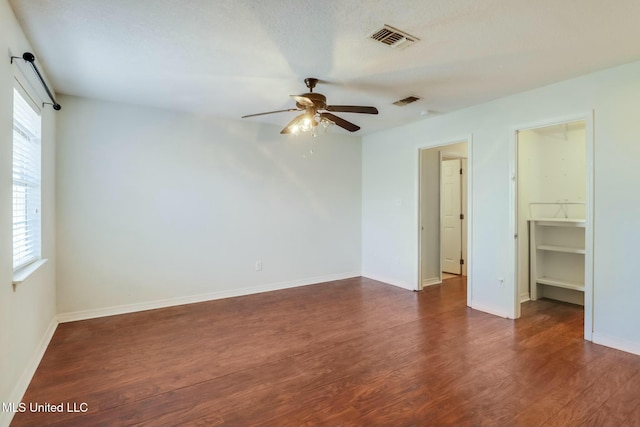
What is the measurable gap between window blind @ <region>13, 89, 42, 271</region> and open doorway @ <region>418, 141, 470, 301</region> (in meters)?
4.25

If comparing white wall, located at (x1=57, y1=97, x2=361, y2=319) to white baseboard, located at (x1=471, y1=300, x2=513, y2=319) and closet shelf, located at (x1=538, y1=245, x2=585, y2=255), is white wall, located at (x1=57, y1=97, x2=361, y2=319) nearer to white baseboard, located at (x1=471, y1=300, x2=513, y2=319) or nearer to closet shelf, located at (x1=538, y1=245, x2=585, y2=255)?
white baseboard, located at (x1=471, y1=300, x2=513, y2=319)

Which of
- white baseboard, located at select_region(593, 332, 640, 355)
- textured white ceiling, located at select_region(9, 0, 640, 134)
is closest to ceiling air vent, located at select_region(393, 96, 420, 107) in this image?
textured white ceiling, located at select_region(9, 0, 640, 134)

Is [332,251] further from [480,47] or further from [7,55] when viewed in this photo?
[7,55]

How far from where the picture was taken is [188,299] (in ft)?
13.7

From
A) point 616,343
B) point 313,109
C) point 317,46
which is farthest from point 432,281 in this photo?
point 317,46

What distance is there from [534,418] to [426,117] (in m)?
3.51

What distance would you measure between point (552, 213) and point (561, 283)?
2.97 ft

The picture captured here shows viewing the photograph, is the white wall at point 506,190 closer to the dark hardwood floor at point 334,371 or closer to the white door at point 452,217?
the dark hardwood floor at point 334,371

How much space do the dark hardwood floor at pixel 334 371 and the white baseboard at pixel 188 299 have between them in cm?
14

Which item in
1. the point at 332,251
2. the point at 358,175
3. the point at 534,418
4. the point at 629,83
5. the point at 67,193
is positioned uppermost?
the point at 629,83

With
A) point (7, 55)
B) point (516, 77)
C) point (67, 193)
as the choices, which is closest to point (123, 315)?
point (67, 193)

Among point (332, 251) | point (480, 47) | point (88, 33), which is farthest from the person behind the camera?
point (332, 251)

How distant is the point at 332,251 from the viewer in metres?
5.38

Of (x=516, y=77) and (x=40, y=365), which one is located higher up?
(x=516, y=77)
